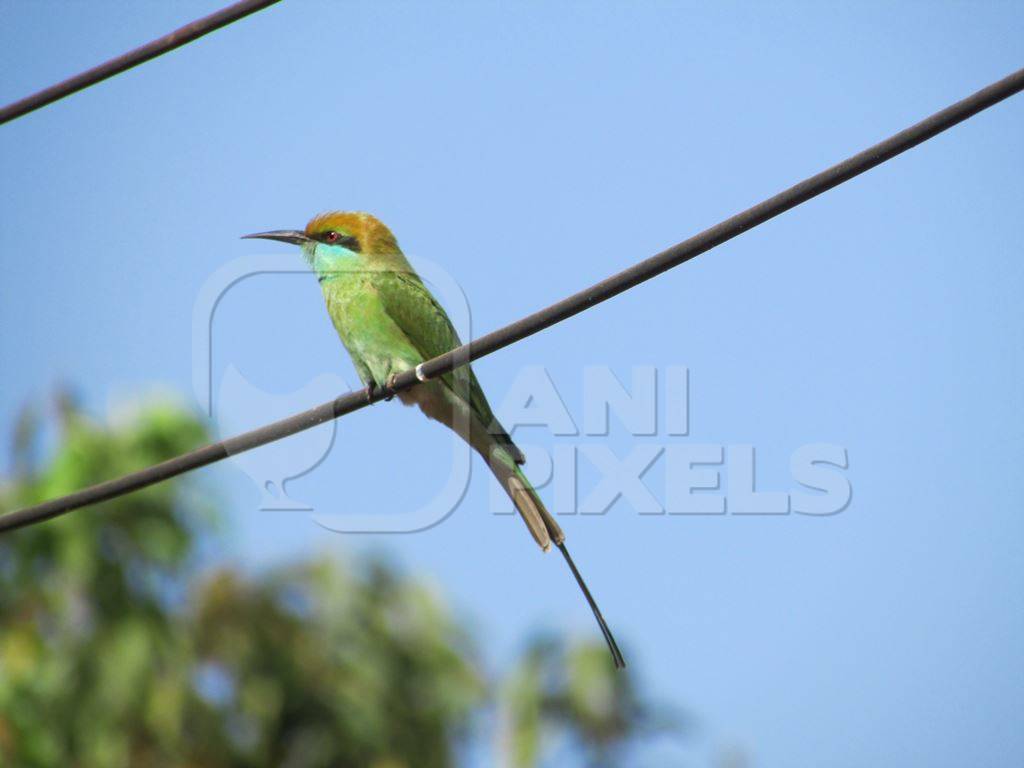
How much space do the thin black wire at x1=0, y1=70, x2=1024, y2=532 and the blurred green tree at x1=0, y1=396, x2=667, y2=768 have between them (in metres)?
3.18

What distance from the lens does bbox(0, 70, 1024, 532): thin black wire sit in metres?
2.13

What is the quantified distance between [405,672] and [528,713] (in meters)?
0.78

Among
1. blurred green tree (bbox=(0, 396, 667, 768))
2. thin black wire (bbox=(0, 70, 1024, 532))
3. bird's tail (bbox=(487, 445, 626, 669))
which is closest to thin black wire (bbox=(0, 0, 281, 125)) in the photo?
thin black wire (bbox=(0, 70, 1024, 532))

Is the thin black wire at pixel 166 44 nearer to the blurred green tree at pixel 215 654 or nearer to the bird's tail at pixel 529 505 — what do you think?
the bird's tail at pixel 529 505

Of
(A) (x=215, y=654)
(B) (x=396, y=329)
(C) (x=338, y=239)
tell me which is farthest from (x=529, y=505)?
(A) (x=215, y=654)

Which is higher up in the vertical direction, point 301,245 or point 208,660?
point 301,245

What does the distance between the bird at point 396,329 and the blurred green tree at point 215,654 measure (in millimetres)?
2098

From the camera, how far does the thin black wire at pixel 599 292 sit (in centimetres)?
213

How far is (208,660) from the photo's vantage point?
20.6 ft

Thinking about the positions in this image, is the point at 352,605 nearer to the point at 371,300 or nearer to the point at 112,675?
the point at 112,675

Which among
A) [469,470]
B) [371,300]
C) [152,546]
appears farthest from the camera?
[152,546]

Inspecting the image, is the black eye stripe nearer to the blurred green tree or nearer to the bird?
the bird

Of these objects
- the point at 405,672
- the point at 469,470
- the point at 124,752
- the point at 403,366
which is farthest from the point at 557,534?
the point at 405,672

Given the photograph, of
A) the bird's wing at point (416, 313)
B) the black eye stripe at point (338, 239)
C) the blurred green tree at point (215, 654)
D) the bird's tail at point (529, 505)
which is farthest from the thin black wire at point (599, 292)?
the blurred green tree at point (215, 654)
